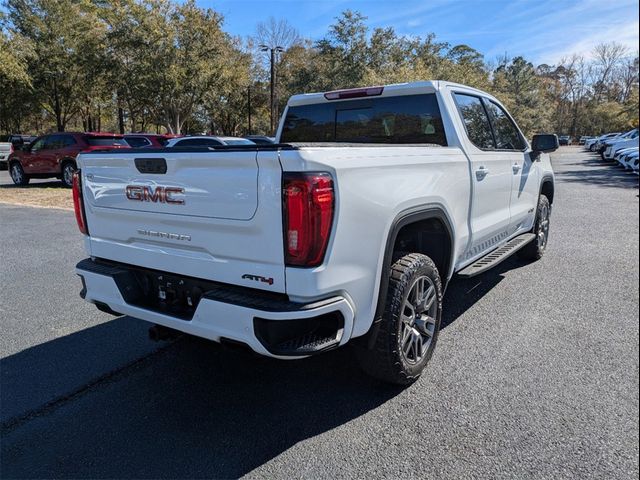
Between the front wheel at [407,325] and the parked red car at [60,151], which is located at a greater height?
the parked red car at [60,151]

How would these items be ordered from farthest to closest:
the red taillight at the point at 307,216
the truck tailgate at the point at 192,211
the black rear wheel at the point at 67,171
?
the black rear wheel at the point at 67,171, the truck tailgate at the point at 192,211, the red taillight at the point at 307,216

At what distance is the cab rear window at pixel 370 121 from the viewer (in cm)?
398

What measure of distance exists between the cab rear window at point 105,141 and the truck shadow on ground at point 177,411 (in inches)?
463

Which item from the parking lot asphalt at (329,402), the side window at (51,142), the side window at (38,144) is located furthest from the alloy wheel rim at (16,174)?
the parking lot asphalt at (329,402)

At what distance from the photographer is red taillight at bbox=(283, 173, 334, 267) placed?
2.26 metres

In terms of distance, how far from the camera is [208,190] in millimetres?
2523

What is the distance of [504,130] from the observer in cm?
496

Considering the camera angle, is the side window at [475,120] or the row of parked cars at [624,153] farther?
the row of parked cars at [624,153]

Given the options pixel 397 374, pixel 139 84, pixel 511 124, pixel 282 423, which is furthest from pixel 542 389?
pixel 139 84

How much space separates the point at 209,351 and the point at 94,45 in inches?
1176

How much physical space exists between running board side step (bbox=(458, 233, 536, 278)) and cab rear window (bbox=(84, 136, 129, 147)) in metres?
12.6

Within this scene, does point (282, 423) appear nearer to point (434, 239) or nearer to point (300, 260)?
point (300, 260)

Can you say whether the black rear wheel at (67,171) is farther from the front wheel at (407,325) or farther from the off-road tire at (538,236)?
the front wheel at (407,325)

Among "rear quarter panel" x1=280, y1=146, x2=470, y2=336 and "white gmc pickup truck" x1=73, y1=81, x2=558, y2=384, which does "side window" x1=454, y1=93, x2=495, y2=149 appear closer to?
"white gmc pickup truck" x1=73, y1=81, x2=558, y2=384
